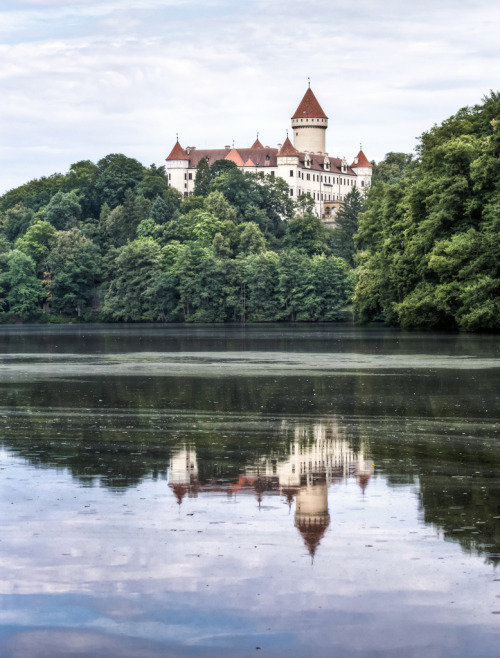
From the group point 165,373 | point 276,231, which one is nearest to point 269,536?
point 165,373

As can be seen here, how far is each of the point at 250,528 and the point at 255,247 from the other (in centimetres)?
13615

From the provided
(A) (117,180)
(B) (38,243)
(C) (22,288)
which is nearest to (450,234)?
(C) (22,288)

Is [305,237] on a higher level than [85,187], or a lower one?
lower

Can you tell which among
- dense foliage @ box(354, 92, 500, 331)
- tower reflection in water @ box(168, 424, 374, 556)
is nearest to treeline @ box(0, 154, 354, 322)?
dense foliage @ box(354, 92, 500, 331)

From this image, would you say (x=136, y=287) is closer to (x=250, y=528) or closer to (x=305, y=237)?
(x=305, y=237)

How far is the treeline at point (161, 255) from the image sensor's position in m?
131

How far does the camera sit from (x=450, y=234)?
72250 mm

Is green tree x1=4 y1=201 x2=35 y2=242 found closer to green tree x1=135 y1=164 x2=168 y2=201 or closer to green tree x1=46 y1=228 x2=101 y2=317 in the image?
green tree x1=135 y1=164 x2=168 y2=201

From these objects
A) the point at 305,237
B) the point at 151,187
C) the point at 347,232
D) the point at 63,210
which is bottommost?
the point at 305,237

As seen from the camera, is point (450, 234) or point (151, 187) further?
point (151, 187)

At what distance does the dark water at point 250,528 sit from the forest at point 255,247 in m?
47.4

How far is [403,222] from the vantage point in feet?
263

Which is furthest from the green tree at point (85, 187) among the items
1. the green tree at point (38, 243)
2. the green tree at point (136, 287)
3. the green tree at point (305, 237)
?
the green tree at point (136, 287)

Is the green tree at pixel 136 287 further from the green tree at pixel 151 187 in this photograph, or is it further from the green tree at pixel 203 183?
the green tree at pixel 203 183
